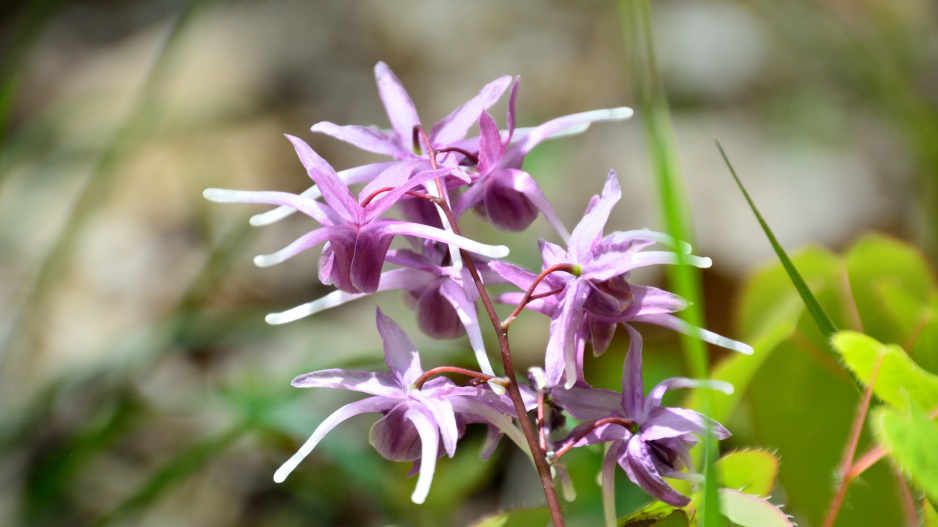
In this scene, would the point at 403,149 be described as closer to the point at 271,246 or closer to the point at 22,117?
the point at 271,246

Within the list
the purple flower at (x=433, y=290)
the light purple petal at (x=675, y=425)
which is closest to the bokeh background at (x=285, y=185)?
the purple flower at (x=433, y=290)

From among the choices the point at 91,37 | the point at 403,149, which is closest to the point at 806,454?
the point at 403,149

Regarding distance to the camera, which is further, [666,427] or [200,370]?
[200,370]

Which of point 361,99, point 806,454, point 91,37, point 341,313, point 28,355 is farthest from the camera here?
point 91,37

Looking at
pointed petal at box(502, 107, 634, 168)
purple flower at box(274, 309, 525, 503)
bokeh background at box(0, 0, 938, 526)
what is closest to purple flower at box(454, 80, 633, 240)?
pointed petal at box(502, 107, 634, 168)

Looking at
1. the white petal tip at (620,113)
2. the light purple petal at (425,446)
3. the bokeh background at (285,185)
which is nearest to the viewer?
the light purple petal at (425,446)

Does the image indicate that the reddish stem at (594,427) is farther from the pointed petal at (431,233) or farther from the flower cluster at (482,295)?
the pointed petal at (431,233)

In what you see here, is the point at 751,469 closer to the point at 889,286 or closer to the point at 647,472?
the point at 647,472
